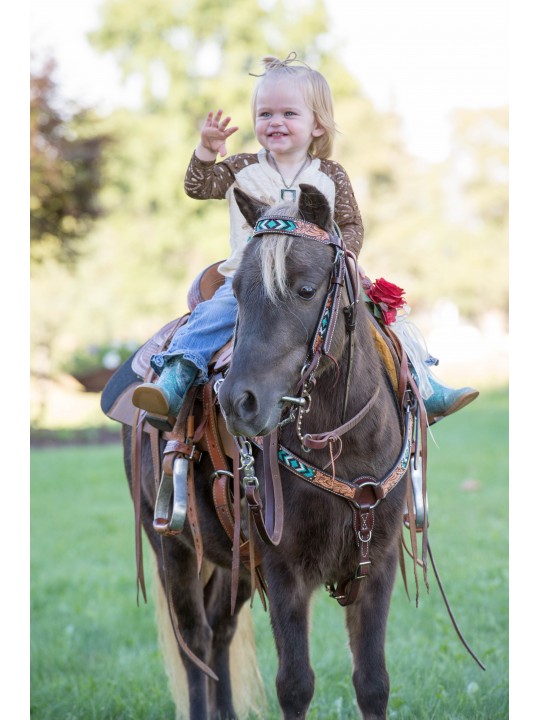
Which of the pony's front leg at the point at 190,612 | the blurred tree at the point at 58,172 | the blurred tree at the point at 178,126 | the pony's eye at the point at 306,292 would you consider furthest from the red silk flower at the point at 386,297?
the blurred tree at the point at 178,126

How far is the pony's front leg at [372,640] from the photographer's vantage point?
3.37m

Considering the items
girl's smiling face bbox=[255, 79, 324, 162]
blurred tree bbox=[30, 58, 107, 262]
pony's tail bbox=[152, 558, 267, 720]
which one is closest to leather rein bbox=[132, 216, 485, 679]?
girl's smiling face bbox=[255, 79, 324, 162]

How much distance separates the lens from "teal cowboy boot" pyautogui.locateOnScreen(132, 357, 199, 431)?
3.50 meters

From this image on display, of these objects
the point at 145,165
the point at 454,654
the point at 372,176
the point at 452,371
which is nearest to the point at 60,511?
the point at 454,654

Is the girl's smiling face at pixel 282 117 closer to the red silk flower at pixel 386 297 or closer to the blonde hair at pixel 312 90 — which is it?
the blonde hair at pixel 312 90

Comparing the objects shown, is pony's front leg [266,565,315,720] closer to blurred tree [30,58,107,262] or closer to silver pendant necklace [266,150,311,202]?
silver pendant necklace [266,150,311,202]

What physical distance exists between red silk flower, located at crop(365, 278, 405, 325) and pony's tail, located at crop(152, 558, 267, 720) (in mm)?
1922

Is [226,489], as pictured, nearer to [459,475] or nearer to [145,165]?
[459,475]

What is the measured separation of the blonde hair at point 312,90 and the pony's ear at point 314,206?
81 centimetres

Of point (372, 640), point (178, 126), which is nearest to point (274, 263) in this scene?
point (372, 640)

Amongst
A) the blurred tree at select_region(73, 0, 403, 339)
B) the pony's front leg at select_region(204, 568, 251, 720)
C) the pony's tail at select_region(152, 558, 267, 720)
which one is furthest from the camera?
the blurred tree at select_region(73, 0, 403, 339)

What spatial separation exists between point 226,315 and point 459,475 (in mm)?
9238
